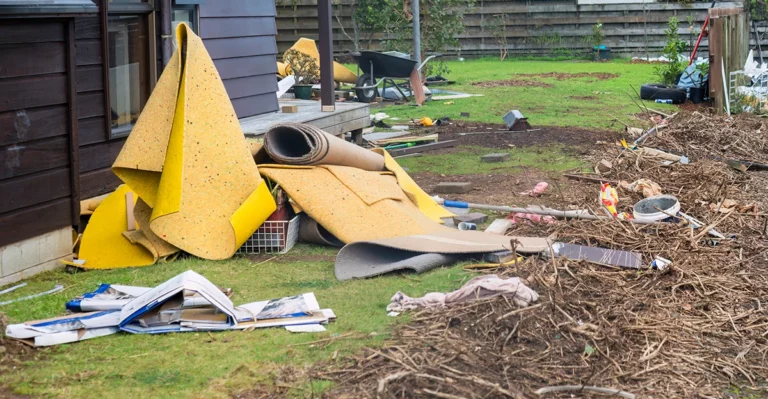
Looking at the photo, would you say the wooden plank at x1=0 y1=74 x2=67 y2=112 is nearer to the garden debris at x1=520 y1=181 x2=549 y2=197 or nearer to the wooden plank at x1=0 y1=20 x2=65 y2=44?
the wooden plank at x1=0 y1=20 x2=65 y2=44

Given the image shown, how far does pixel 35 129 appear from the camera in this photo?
5473 millimetres

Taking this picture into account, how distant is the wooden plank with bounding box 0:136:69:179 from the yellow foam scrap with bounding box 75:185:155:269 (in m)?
0.51

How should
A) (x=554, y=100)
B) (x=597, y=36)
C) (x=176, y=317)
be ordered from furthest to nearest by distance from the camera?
(x=597, y=36)
(x=554, y=100)
(x=176, y=317)

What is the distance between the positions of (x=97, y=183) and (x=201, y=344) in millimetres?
3104

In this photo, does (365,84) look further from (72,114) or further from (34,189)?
(34,189)

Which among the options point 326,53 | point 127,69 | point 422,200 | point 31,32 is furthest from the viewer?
point 326,53

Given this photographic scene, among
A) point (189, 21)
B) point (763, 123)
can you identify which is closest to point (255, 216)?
point (189, 21)

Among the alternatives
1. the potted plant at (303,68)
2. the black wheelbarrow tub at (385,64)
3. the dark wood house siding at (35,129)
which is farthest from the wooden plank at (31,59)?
Answer: the black wheelbarrow tub at (385,64)

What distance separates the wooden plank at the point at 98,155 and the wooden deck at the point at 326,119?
1749 millimetres

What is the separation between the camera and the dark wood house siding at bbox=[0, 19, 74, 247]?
5.26 m

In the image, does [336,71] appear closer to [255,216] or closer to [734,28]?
[734,28]

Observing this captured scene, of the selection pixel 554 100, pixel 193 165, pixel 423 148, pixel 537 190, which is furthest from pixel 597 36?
pixel 193 165

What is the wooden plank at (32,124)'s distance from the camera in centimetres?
527

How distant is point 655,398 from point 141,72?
5.43 m
